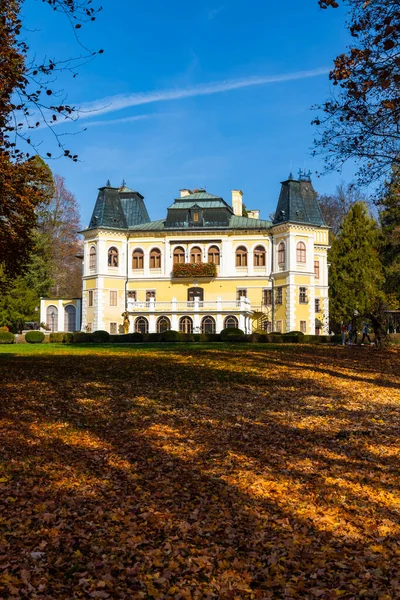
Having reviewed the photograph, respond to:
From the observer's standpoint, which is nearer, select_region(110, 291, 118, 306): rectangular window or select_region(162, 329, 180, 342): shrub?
select_region(162, 329, 180, 342): shrub

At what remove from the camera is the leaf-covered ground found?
432 cm

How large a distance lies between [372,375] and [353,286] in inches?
864

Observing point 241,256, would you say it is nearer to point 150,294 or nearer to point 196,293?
point 196,293

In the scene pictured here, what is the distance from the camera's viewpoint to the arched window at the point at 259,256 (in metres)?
47.8

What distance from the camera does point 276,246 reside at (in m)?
47.2

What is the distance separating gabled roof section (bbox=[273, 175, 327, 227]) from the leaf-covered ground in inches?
1422

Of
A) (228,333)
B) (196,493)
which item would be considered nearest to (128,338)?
(228,333)

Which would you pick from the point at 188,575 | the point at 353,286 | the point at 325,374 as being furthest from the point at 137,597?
the point at 353,286

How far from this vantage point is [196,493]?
20.1ft

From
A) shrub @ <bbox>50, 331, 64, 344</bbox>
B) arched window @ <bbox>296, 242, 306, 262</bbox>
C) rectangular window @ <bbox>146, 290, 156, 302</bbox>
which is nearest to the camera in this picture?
shrub @ <bbox>50, 331, 64, 344</bbox>

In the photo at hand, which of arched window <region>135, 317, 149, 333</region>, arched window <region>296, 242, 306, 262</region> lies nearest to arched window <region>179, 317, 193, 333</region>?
arched window <region>135, 317, 149, 333</region>

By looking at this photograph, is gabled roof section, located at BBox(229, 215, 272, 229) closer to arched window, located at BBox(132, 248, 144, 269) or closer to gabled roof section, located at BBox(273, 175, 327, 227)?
gabled roof section, located at BBox(273, 175, 327, 227)

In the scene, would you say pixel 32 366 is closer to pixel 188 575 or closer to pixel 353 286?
pixel 188 575

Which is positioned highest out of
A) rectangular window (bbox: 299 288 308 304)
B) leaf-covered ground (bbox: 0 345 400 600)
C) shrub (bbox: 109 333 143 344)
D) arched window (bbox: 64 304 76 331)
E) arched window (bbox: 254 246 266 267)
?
arched window (bbox: 254 246 266 267)
